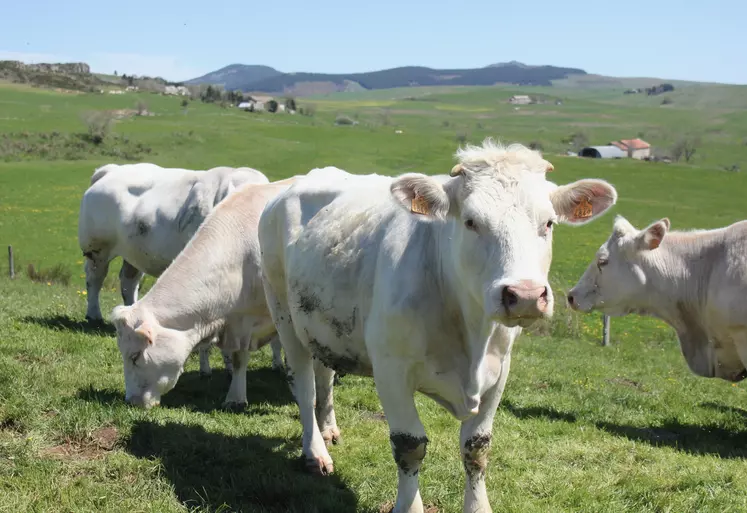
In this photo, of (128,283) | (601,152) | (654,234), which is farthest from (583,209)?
(601,152)

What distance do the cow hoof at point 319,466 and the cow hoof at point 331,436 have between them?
661mm

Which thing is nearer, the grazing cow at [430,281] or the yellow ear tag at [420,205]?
the grazing cow at [430,281]

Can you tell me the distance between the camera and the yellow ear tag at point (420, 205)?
4602mm

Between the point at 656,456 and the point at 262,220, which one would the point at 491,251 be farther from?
the point at 656,456

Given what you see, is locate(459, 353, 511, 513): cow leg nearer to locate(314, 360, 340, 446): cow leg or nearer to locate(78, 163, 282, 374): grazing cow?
locate(314, 360, 340, 446): cow leg

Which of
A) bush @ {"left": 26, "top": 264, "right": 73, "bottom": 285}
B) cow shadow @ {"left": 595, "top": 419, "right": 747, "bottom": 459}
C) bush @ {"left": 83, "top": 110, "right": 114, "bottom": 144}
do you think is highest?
cow shadow @ {"left": 595, "top": 419, "right": 747, "bottom": 459}

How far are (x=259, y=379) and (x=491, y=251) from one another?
6023mm

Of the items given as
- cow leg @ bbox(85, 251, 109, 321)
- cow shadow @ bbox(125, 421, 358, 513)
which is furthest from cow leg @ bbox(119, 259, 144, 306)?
cow shadow @ bbox(125, 421, 358, 513)

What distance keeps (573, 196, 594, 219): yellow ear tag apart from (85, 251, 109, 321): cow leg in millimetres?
9979

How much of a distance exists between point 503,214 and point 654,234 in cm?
640

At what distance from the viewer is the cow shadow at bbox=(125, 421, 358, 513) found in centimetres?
541

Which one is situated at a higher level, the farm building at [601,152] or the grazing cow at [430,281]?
the grazing cow at [430,281]

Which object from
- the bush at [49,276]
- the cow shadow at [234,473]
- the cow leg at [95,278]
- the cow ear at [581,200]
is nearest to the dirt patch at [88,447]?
the cow shadow at [234,473]

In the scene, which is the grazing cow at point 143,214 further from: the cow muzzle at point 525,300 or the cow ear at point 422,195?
the cow muzzle at point 525,300
